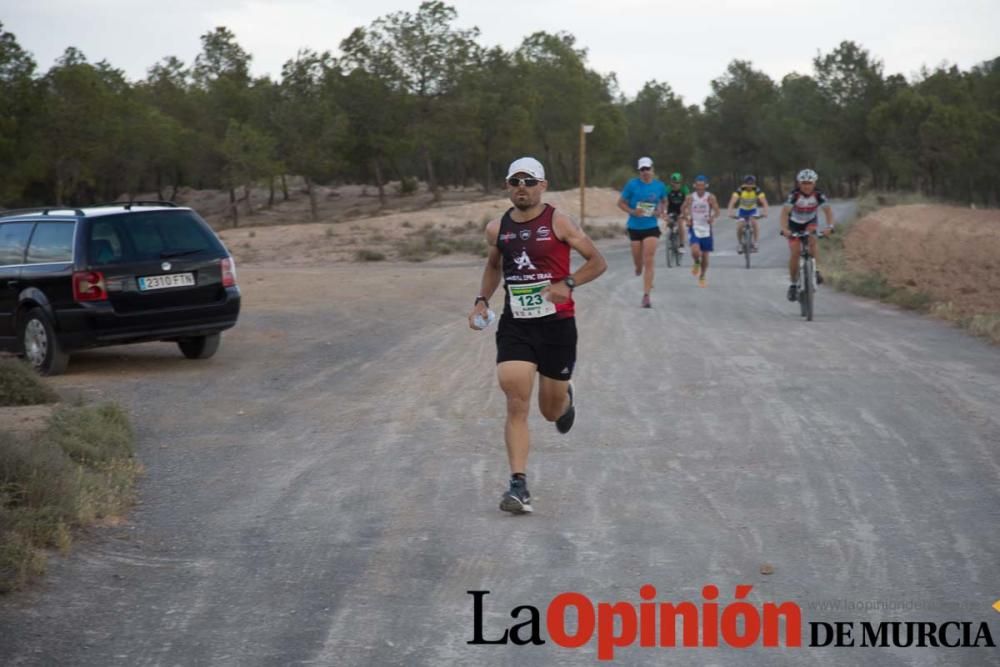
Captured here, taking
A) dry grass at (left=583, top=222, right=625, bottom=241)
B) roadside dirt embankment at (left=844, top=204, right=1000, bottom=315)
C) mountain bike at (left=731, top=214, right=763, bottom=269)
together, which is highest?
mountain bike at (left=731, top=214, right=763, bottom=269)

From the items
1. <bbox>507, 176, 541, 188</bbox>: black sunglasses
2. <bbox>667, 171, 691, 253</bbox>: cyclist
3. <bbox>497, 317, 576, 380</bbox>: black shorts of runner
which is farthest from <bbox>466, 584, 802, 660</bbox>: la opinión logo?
<bbox>667, 171, 691, 253</bbox>: cyclist

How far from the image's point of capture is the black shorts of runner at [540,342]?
296 inches

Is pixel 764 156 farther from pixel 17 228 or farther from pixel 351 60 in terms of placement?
pixel 17 228

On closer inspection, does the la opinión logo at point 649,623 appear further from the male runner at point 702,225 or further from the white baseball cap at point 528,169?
the male runner at point 702,225

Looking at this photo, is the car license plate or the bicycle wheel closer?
the car license plate

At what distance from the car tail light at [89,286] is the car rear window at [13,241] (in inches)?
42.0

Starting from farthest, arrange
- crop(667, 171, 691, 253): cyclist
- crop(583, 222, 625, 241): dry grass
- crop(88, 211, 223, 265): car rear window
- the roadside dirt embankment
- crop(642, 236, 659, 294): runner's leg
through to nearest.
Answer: crop(583, 222, 625, 241): dry grass → crop(667, 171, 691, 253): cyclist → the roadside dirt embankment → crop(642, 236, 659, 294): runner's leg → crop(88, 211, 223, 265): car rear window

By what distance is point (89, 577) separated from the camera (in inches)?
243

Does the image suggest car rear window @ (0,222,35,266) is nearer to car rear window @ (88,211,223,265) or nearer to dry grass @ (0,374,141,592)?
car rear window @ (88,211,223,265)

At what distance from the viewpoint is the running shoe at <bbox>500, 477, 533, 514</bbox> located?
7.17 metres

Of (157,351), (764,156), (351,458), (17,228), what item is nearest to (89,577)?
(351,458)

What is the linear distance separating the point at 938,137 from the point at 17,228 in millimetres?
85172

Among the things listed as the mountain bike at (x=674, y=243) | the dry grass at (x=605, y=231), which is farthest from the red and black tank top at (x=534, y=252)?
the dry grass at (x=605, y=231)

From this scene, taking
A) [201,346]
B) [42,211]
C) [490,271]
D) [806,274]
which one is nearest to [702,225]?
[806,274]
